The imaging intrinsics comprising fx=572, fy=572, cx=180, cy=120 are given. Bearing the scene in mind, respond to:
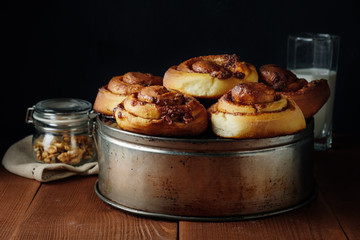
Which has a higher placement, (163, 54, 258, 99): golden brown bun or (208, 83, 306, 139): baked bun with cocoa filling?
(163, 54, 258, 99): golden brown bun

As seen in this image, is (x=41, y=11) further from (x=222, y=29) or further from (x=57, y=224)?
(x=57, y=224)

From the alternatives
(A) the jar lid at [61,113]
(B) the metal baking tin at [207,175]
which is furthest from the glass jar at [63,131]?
(B) the metal baking tin at [207,175]

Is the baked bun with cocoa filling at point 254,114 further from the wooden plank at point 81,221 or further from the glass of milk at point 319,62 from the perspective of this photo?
the glass of milk at point 319,62

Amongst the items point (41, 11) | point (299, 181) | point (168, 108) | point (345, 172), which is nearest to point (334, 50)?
point (345, 172)

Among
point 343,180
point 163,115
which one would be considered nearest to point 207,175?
point 163,115

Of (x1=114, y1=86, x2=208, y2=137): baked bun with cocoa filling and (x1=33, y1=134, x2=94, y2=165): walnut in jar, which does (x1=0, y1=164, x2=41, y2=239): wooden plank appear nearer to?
(x1=33, y1=134, x2=94, y2=165): walnut in jar

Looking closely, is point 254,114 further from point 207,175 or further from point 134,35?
point 134,35

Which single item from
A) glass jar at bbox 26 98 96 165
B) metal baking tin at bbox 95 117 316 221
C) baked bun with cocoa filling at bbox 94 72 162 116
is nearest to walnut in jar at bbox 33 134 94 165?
glass jar at bbox 26 98 96 165
